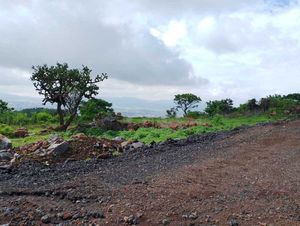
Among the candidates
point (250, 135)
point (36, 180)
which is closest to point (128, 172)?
point (36, 180)

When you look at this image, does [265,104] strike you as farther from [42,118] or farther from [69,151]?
[69,151]

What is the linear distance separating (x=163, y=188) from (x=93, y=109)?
93.0 ft

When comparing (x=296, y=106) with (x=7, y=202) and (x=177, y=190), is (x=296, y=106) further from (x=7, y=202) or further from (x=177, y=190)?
(x=7, y=202)

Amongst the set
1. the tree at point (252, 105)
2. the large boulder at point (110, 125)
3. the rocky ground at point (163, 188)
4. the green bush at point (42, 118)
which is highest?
the tree at point (252, 105)

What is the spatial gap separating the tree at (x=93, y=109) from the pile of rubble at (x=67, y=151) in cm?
1694

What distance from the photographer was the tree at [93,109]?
32.8 meters

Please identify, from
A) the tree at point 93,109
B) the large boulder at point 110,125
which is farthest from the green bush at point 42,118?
the large boulder at point 110,125

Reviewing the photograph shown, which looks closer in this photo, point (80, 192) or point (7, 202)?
point (7, 202)

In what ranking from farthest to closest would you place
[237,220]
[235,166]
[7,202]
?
[235,166]
[7,202]
[237,220]

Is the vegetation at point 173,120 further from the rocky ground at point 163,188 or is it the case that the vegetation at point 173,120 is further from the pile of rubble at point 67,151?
the rocky ground at point 163,188

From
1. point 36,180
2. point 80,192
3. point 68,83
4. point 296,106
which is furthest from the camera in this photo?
point 68,83

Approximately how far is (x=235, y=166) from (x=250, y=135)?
16.6ft

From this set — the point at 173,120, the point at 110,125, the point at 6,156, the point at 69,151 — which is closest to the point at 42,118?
the point at 173,120

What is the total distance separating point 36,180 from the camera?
9.11m
